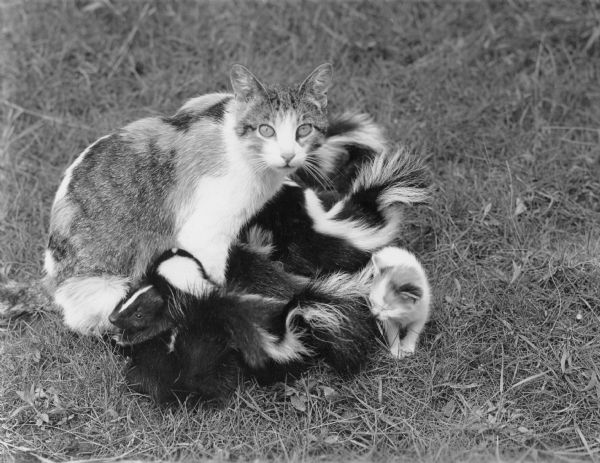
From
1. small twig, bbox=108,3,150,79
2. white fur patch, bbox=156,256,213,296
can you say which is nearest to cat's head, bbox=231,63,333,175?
white fur patch, bbox=156,256,213,296

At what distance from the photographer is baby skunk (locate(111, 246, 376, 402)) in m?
3.31

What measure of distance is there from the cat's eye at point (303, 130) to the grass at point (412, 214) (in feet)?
3.06

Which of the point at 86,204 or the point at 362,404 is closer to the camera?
the point at 362,404

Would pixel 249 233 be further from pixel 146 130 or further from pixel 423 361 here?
pixel 423 361

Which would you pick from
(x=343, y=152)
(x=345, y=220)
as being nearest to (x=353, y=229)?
(x=345, y=220)

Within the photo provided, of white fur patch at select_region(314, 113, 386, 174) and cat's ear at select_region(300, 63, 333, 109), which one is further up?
cat's ear at select_region(300, 63, 333, 109)

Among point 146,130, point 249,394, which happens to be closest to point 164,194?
point 146,130

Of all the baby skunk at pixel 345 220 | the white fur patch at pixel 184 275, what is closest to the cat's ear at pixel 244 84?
the baby skunk at pixel 345 220

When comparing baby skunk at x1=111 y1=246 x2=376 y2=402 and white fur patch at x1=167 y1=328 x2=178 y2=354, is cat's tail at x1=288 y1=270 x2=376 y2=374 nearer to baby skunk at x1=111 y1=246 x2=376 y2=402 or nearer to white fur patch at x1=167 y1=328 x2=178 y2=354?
baby skunk at x1=111 y1=246 x2=376 y2=402

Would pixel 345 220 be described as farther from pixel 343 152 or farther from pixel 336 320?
pixel 336 320

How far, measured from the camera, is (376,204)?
3.82 meters

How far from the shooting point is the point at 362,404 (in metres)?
3.37

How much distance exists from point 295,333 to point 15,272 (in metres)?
1.69

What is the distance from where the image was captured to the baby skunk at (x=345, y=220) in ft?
12.3
